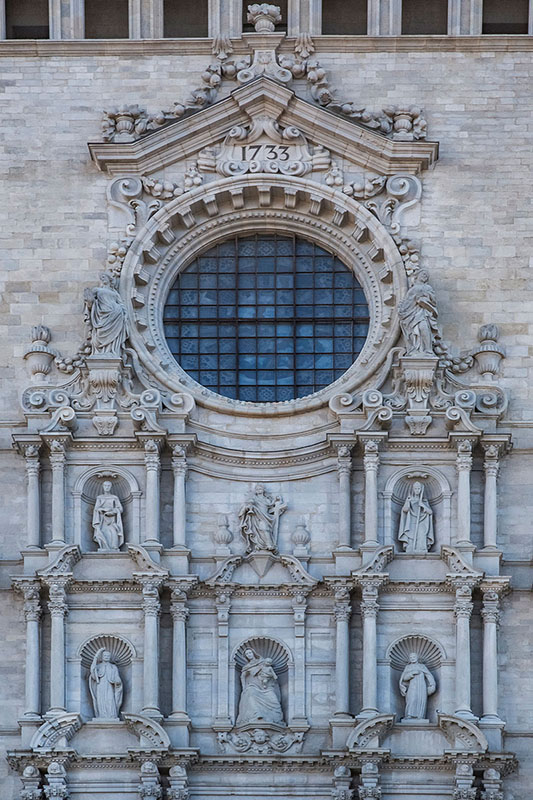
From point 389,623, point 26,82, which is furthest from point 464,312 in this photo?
point 26,82

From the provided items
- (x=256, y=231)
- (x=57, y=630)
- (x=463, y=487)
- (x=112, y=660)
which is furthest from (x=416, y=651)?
(x=256, y=231)

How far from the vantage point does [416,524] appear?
33.8 meters

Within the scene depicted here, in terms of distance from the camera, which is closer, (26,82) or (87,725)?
(87,725)

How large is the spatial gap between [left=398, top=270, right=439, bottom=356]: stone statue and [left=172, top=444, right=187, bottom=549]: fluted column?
10.1 feet

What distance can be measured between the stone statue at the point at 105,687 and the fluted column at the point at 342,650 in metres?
2.61

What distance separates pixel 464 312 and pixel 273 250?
2664 millimetres

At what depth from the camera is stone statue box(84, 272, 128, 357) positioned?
3422 cm

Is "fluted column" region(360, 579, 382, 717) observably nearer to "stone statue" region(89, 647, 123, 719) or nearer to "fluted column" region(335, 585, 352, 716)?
"fluted column" region(335, 585, 352, 716)

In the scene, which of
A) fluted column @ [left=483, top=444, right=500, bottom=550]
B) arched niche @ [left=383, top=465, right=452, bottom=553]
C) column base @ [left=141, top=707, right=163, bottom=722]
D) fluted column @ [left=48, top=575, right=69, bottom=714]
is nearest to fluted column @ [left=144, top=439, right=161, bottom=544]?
fluted column @ [left=48, top=575, right=69, bottom=714]

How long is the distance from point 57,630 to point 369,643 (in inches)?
147

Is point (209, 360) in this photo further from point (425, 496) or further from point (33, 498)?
point (425, 496)

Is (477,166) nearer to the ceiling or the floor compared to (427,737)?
nearer to the ceiling

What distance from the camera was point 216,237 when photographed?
117 feet

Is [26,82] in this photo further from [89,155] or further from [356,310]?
[356,310]
